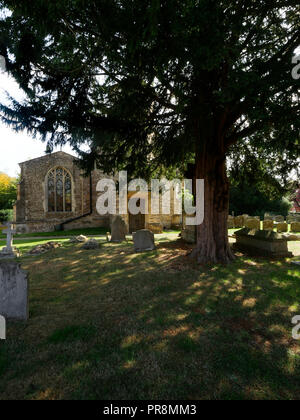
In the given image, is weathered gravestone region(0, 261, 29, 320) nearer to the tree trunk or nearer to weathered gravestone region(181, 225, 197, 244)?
the tree trunk

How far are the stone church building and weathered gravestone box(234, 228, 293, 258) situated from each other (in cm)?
999

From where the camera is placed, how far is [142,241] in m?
9.87

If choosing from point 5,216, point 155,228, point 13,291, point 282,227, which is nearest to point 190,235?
point 155,228

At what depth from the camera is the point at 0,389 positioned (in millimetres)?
2188

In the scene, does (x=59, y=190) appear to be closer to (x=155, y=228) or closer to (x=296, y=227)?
(x=155, y=228)

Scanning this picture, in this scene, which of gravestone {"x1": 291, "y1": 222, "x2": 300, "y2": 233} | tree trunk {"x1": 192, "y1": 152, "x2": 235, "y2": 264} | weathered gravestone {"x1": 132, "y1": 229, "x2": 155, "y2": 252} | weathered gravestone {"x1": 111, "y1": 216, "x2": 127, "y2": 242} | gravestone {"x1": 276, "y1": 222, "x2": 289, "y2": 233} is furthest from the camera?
gravestone {"x1": 291, "y1": 222, "x2": 300, "y2": 233}

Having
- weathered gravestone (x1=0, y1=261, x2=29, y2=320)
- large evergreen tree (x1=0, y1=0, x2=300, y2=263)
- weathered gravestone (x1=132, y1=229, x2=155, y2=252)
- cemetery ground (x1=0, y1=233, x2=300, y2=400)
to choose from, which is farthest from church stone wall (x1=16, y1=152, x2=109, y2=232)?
weathered gravestone (x1=0, y1=261, x2=29, y2=320)

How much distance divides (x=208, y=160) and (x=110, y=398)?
7.06 meters

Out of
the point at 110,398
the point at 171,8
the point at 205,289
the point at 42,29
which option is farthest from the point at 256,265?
the point at 42,29

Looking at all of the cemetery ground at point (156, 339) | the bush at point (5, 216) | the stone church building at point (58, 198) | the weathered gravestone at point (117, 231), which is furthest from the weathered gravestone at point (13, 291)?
the bush at point (5, 216)

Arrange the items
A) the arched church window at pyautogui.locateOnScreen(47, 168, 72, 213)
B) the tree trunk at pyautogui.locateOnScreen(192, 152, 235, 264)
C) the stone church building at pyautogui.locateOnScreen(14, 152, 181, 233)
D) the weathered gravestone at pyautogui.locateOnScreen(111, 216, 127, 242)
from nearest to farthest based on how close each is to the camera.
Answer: the tree trunk at pyautogui.locateOnScreen(192, 152, 235, 264)
the weathered gravestone at pyautogui.locateOnScreen(111, 216, 127, 242)
the stone church building at pyautogui.locateOnScreen(14, 152, 181, 233)
the arched church window at pyautogui.locateOnScreen(47, 168, 72, 213)

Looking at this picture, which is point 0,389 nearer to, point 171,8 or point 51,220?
point 171,8

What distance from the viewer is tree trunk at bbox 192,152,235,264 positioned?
7.57 m

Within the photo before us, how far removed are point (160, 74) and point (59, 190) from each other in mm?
19451
